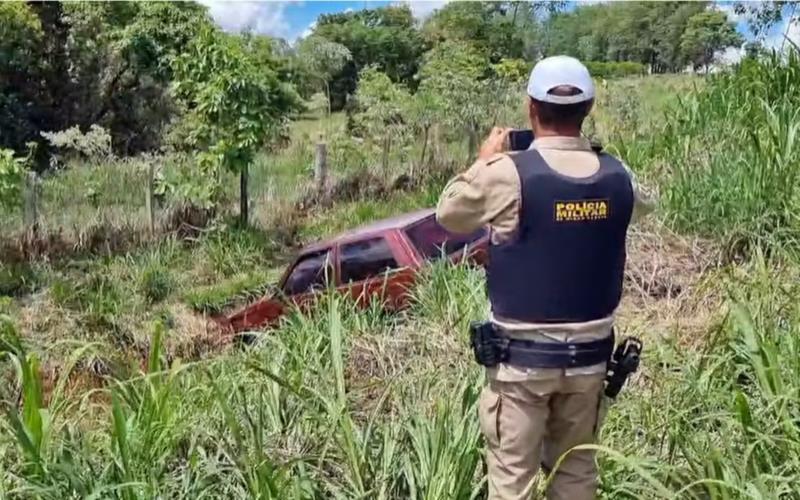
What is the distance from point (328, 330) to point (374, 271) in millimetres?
2026

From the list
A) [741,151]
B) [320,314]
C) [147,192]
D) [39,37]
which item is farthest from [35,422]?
[39,37]

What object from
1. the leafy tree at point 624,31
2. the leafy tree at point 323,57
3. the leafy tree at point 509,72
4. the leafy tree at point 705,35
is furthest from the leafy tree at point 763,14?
the leafy tree at point 323,57

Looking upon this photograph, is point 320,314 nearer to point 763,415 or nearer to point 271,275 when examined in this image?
point 763,415

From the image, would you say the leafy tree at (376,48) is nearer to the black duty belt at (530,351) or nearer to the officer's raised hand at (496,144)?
the officer's raised hand at (496,144)

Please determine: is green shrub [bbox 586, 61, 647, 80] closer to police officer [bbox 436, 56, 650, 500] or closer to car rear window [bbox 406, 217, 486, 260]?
car rear window [bbox 406, 217, 486, 260]

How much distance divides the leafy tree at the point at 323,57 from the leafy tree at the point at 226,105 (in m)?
12.5

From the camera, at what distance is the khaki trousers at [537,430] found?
230 centimetres

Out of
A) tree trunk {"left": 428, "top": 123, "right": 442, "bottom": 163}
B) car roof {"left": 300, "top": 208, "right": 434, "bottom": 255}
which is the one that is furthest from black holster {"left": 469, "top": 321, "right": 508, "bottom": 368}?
tree trunk {"left": 428, "top": 123, "right": 442, "bottom": 163}

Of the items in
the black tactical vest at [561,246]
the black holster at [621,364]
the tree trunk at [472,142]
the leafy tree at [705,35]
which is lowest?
the tree trunk at [472,142]

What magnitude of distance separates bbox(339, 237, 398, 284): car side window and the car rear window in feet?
0.66

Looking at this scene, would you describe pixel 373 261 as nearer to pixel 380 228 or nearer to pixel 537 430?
pixel 380 228

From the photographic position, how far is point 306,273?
21.2 feet

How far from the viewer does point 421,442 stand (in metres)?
2.66

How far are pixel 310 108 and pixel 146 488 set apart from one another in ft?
A: 68.9
